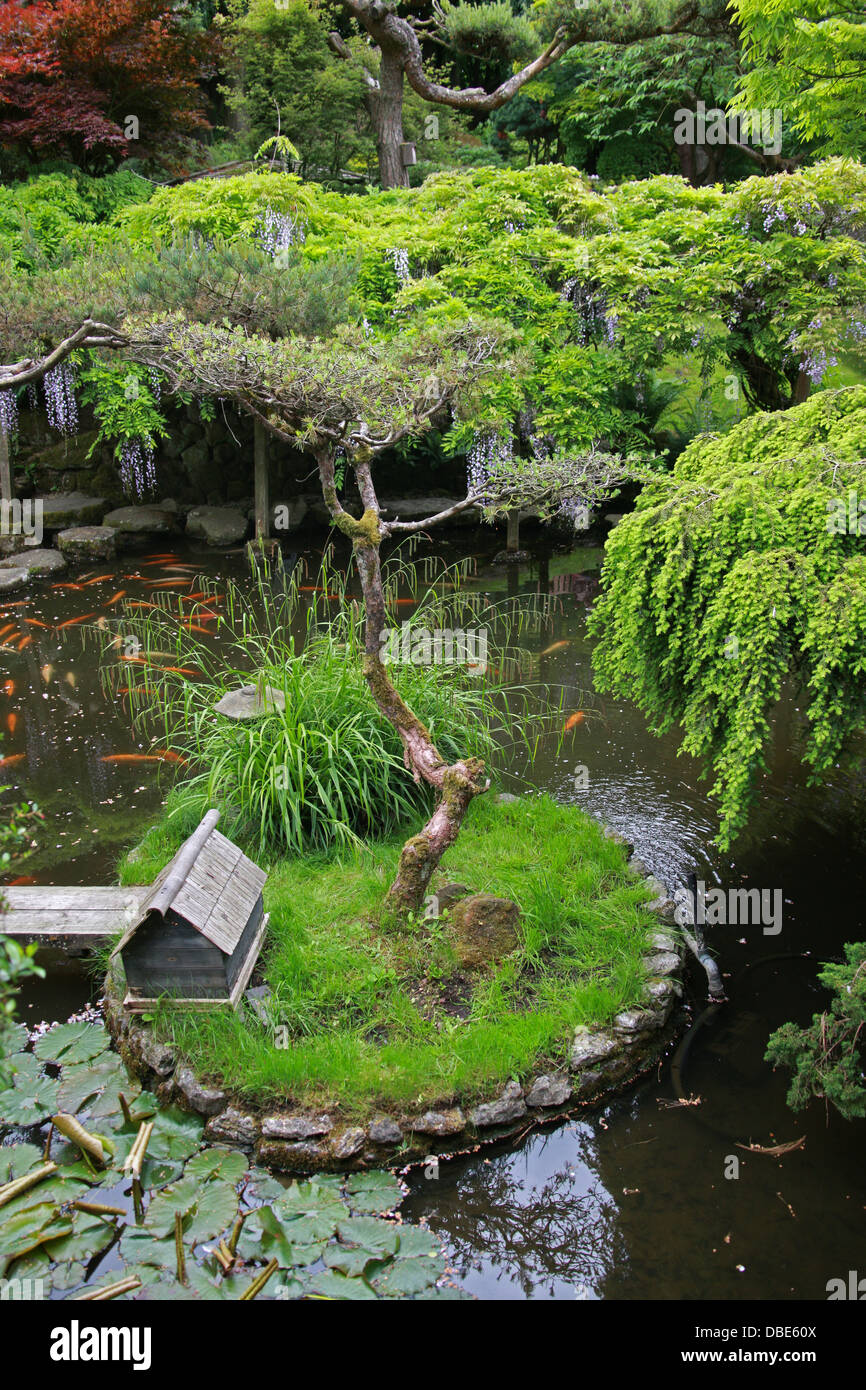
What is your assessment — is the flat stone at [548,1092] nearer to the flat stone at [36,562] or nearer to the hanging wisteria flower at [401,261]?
the hanging wisteria flower at [401,261]

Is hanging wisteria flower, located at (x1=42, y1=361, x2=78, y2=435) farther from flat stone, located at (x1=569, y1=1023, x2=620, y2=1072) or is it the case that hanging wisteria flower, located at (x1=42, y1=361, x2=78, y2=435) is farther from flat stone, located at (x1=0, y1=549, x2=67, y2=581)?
flat stone, located at (x1=569, y1=1023, x2=620, y2=1072)

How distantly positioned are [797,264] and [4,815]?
7.10 m

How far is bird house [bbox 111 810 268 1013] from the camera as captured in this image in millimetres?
3471

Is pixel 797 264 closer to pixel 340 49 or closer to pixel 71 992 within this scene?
pixel 71 992

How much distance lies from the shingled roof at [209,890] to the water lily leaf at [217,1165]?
0.66 meters

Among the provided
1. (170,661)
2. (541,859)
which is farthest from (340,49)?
(541,859)

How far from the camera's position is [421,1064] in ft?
11.4

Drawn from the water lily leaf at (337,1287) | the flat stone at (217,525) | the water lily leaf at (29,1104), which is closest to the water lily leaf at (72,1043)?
the water lily leaf at (29,1104)

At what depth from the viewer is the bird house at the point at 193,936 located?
11.4 ft

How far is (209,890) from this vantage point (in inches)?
144
